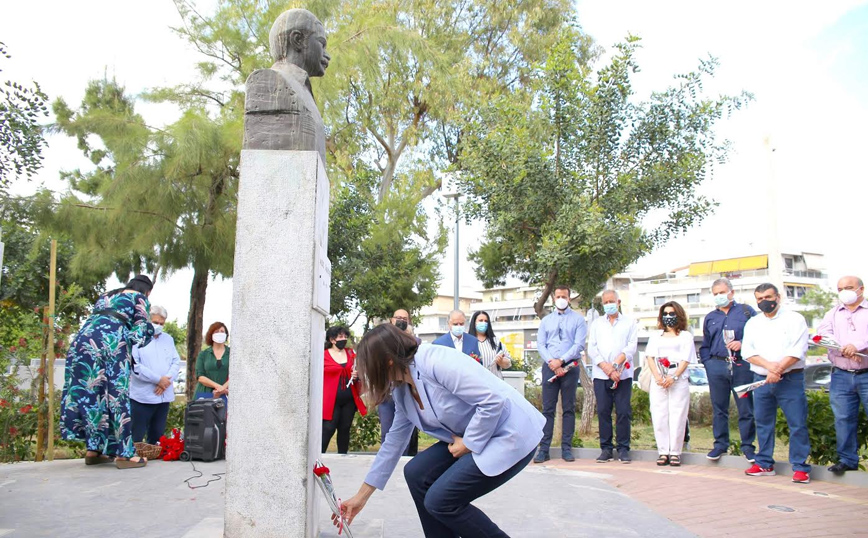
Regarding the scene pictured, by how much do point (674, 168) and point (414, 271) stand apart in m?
7.05

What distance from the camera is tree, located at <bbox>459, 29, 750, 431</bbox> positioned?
1170cm

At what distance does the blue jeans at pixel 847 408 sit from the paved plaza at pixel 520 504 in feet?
0.96

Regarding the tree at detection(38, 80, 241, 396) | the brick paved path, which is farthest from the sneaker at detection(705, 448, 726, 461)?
the tree at detection(38, 80, 241, 396)

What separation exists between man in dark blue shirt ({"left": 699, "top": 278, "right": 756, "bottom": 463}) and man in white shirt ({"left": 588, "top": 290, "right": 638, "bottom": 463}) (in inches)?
33.5

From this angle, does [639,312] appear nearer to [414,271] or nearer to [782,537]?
[414,271]

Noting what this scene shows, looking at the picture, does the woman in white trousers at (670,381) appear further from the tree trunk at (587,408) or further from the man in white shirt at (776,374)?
the tree trunk at (587,408)

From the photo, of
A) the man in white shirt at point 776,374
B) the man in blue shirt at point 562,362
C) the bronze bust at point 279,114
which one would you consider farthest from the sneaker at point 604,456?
the bronze bust at point 279,114

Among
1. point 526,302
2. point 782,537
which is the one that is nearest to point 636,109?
point 782,537

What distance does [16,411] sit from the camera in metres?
7.67

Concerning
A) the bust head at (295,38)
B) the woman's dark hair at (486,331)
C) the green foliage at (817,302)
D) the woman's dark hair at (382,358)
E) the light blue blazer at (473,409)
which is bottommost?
the light blue blazer at (473,409)

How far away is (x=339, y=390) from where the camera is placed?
7.66 metres

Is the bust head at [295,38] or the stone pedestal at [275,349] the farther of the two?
the bust head at [295,38]

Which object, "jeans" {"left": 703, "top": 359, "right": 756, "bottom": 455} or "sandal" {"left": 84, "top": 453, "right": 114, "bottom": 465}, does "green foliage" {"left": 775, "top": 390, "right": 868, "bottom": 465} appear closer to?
"jeans" {"left": 703, "top": 359, "right": 756, "bottom": 455}

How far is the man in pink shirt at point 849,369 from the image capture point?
237 inches
